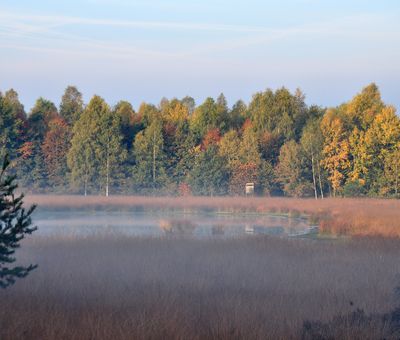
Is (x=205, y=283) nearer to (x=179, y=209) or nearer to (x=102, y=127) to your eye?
(x=179, y=209)

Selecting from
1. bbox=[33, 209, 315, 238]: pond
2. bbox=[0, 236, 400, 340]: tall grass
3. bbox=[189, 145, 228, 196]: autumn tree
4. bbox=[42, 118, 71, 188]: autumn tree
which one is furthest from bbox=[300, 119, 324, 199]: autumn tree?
bbox=[0, 236, 400, 340]: tall grass

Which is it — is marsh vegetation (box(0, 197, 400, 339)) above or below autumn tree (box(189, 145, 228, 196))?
below

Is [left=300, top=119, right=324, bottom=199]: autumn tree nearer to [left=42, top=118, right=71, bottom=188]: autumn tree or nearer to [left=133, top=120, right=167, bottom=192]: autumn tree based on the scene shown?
[left=133, top=120, right=167, bottom=192]: autumn tree

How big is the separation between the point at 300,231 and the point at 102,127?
47.5 m

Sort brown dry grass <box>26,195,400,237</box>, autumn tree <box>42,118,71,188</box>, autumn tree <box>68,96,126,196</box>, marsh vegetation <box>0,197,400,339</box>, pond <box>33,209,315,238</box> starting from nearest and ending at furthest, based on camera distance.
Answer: marsh vegetation <box>0,197,400,339</box> → brown dry grass <box>26,195,400,237</box> → pond <box>33,209,315,238</box> → autumn tree <box>68,96,126,196</box> → autumn tree <box>42,118,71,188</box>

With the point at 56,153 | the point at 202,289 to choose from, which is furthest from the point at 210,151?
the point at 202,289

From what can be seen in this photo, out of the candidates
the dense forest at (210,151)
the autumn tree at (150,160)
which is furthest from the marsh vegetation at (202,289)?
the autumn tree at (150,160)

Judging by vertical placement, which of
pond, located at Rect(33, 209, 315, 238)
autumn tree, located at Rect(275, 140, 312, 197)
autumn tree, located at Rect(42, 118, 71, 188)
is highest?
autumn tree, located at Rect(42, 118, 71, 188)

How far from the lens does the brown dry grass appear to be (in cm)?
3133

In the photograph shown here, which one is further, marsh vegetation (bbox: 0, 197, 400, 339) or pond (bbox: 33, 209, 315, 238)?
pond (bbox: 33, 209, 315, 238)

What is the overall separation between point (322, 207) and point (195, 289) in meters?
35.0

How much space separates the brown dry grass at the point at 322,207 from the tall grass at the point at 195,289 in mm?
6513

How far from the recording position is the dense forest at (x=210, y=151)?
67125 millimetres

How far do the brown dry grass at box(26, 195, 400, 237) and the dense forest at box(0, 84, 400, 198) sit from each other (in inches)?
372
